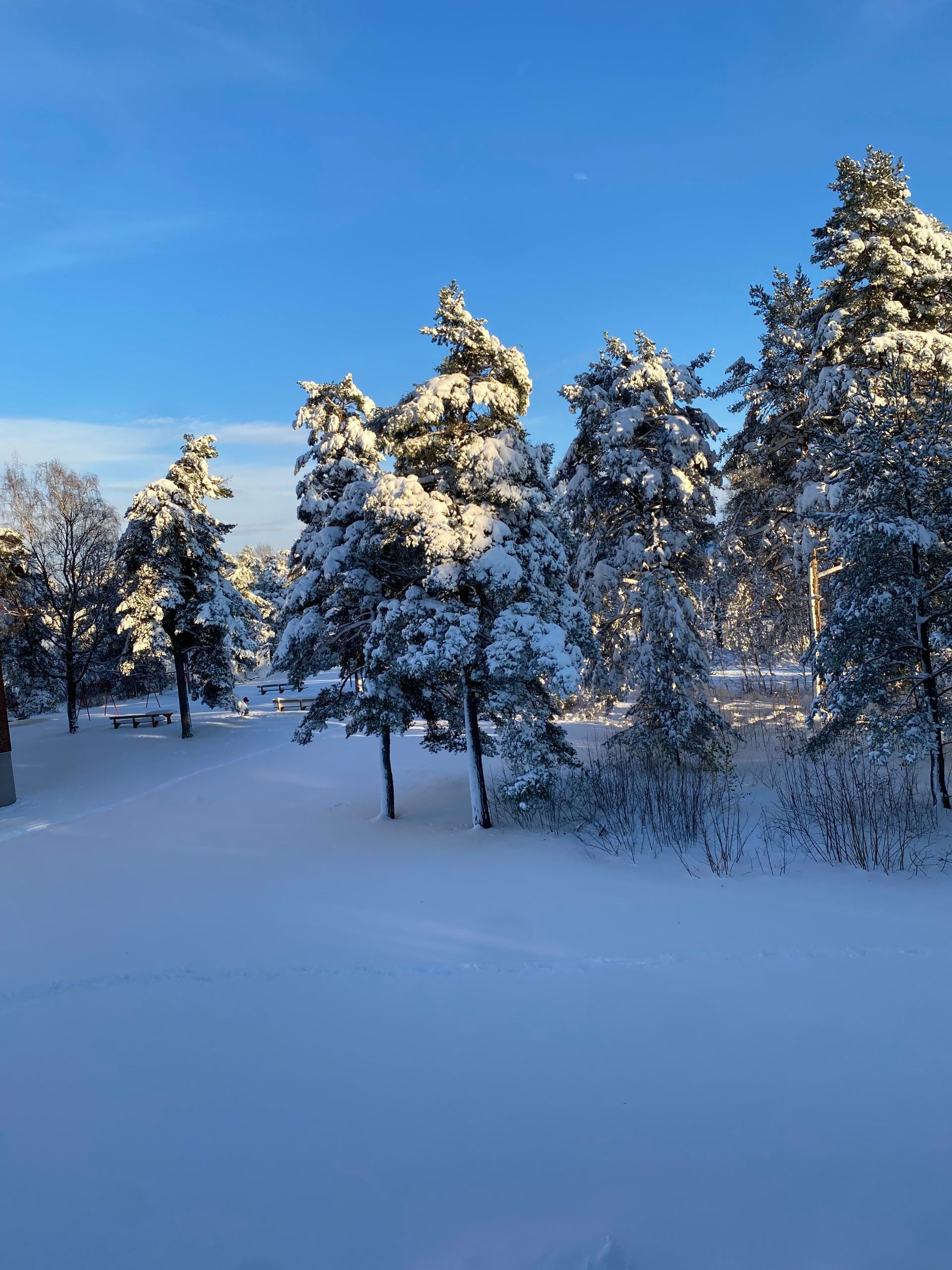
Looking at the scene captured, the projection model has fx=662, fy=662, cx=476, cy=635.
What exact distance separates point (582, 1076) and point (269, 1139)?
2.23 metres

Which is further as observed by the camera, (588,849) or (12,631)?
(12,631)

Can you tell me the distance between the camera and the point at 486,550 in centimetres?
1120

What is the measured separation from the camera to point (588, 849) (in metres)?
10.7

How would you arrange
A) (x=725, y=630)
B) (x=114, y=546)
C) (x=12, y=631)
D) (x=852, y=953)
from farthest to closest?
(x=725, y=630)
(x=114, y=546)
(x=12, y=631)
(x=852, y=953)

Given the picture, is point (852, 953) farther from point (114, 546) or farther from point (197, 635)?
point (114, 546)

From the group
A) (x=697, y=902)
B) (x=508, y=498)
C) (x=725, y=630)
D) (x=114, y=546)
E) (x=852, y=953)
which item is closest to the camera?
(x=852, y=953)

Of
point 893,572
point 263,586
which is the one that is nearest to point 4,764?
point 893,572

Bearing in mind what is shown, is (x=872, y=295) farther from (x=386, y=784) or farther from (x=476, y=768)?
(x=386, y=784)

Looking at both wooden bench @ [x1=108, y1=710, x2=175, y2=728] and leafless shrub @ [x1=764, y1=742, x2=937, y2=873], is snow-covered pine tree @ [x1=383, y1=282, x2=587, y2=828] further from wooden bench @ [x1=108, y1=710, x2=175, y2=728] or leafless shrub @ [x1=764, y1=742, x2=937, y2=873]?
wooden bench @ [x1=108, y1=710, x2=175, y2=728]

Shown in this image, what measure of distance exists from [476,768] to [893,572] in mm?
8007

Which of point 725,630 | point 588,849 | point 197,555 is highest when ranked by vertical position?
point 197,555

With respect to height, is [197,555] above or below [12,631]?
above

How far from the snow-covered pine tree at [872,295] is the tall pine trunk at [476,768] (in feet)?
28.5

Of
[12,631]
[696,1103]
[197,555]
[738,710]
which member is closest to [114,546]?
[197,555]
